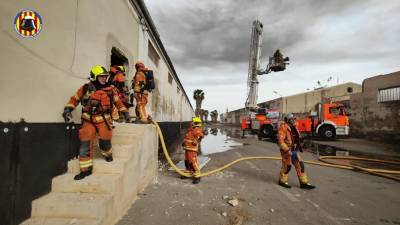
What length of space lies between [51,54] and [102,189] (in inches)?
87.6

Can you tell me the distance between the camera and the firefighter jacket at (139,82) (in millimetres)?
6277

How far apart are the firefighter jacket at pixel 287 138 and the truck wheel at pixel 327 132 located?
1289 centimetres

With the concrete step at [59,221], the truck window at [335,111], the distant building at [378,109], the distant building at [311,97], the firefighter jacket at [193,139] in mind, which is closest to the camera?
the concrete step at [59,221]

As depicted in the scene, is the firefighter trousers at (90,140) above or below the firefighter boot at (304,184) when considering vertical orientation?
above

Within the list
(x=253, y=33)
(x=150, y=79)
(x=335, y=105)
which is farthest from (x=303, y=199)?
(x=253, y=33)

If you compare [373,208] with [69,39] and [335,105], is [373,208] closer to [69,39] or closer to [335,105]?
[69,39]

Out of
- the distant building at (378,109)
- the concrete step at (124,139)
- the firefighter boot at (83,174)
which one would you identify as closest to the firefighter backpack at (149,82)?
the concrete step at (124,139)

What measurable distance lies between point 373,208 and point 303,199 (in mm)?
1129

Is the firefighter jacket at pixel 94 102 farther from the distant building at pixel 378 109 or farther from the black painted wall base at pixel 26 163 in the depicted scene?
the distant building at pixel 378 109

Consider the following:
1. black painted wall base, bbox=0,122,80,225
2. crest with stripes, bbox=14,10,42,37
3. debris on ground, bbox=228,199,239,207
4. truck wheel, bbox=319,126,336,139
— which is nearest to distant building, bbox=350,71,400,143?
truck wheel, bbox=319,126,336,139

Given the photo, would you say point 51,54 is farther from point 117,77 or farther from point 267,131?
point 267,131

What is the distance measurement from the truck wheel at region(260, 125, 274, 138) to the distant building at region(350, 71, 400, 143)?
873 cm

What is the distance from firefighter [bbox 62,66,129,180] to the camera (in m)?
3.68

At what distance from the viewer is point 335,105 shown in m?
16.6
